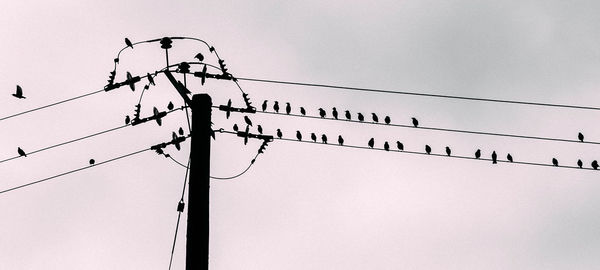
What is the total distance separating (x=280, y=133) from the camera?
84.0 feet

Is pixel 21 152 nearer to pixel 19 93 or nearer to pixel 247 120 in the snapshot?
pixel 19 93

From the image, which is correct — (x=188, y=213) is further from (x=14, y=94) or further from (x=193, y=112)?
(x=14, y=94)

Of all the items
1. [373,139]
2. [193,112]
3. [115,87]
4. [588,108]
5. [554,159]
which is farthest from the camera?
[554,159]

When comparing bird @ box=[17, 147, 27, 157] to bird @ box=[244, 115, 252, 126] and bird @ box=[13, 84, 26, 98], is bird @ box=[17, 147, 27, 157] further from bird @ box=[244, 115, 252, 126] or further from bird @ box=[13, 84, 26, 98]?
bird @ box=[244, 115, 252, 126]

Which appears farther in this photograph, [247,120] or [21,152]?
[21,152]

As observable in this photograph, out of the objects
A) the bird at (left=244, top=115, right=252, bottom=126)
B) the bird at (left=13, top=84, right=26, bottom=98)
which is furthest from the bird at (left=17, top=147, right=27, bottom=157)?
the bird at (left=244, top=115, right=252, bottom=126)

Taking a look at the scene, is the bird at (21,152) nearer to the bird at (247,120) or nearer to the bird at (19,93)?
the bird at (19,93)

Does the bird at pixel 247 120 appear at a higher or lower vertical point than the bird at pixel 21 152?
lower

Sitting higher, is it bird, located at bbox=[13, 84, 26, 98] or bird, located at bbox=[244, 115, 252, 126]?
bird, located at bbox=[13, 84, 26, 98]

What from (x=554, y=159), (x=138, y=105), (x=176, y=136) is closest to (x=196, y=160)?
(x=176, y=136)

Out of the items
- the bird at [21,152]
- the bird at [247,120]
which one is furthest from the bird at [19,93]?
the bird at [247,120]

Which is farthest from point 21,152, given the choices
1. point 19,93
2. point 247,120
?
point 247,120

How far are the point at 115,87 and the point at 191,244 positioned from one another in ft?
14.3

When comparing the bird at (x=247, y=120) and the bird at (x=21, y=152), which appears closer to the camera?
the bird at (x=247, y=120)
